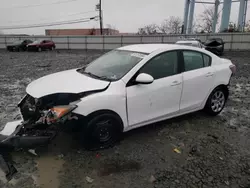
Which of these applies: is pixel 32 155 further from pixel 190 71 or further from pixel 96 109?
pixel 190 71

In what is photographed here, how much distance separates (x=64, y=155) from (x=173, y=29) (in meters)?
66.3

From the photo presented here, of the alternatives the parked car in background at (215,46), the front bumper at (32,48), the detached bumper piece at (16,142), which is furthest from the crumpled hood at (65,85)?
the front bumper at (32,48)

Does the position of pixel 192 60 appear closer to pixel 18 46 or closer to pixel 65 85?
pixel 65 85

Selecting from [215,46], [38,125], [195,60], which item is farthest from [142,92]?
[215,46]

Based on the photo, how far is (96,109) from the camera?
329 cm

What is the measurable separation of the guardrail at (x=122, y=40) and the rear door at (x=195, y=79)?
20979mm

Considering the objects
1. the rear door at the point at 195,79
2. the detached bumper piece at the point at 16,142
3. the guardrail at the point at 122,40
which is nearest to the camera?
the detached bumper piece at the point at 16,142

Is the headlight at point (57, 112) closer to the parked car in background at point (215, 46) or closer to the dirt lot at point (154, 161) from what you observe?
the dirt lot at point (154, 161)

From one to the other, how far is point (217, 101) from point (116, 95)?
8.48 feet

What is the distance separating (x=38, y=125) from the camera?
134 inches

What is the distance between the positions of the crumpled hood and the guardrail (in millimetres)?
22879

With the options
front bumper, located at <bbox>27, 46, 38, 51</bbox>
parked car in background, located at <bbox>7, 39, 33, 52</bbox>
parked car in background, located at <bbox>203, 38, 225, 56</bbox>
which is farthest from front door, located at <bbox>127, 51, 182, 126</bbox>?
parked car in background, located at <bbox>7, 39, 33, 52</bbox>

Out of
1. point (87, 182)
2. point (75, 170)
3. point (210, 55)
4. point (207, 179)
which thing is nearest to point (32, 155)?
point (75, 170)

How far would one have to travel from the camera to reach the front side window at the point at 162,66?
153 inches
